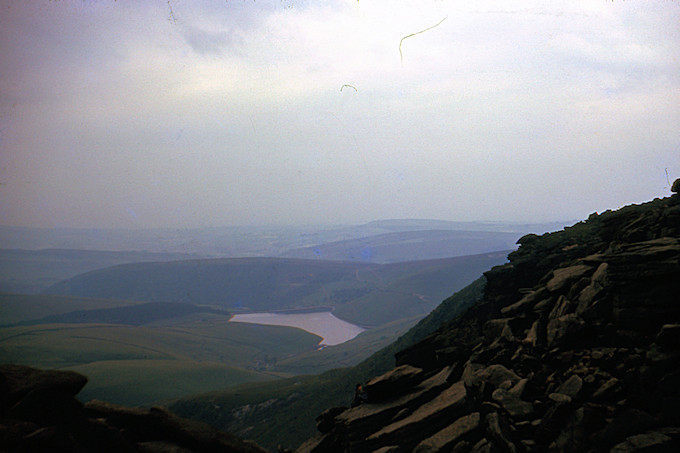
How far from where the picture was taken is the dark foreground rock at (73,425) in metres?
14.1

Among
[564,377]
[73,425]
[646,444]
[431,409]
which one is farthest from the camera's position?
[431,409]

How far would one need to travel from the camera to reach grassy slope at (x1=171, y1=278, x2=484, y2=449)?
3683 inches

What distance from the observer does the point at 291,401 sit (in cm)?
11600

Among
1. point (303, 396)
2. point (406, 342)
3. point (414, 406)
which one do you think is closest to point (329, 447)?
point (414, 406)

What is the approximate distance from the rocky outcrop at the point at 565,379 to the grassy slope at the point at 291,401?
65.1 m

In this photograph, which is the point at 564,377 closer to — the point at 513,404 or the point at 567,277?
the point at 513,404

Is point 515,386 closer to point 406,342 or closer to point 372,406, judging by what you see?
point 372,406

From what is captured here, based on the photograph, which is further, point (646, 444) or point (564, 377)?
point (564, 377)

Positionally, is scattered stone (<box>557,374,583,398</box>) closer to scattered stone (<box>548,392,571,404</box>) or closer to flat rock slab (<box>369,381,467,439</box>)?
scattered stone (<box>548,392,571,404</box>)

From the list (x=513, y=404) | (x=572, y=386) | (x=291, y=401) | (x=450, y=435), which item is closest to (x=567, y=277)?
(x=572, y=386)

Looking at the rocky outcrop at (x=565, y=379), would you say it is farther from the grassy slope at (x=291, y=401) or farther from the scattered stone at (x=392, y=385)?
the grassy slope at (x=291, y=401)

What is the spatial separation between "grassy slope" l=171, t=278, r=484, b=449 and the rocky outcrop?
65.1m

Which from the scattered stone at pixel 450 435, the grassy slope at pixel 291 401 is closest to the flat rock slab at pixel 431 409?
the scattered stone at pixel 450 435

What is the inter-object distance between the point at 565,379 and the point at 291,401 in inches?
4304
